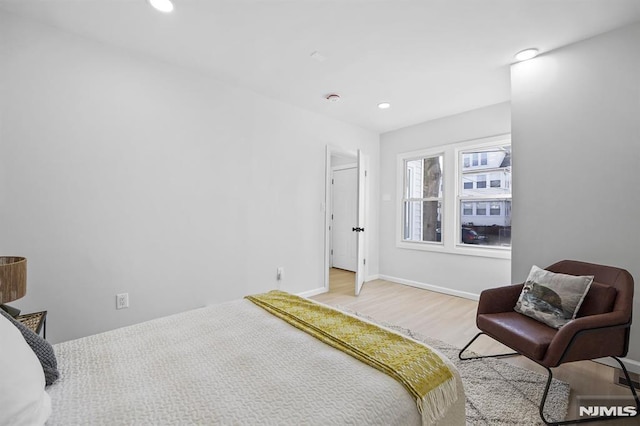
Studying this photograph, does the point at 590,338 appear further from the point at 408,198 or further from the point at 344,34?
the point at 408,198

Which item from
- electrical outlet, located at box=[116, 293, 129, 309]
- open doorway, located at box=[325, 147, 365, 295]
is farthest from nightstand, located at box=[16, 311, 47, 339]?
open doorway, located at box=[325, 147, 365, 295]

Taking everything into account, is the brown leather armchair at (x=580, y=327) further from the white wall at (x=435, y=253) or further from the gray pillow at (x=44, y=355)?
the gray pillow at (x=44, y=355)

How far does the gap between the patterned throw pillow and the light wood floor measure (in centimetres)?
48

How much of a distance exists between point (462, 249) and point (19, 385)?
433 cm

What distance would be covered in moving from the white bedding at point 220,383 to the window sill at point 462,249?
2.97 m

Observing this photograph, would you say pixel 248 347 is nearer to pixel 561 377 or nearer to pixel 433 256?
pixel 561 377

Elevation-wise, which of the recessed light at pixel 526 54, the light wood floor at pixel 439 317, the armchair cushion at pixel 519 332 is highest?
the recessed light at pixel 526 54

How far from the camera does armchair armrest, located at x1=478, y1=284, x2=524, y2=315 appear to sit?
7.40 feet

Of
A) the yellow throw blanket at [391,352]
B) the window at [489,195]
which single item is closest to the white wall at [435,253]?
the window at [489,195]

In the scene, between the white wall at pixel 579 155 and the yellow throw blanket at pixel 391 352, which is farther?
the white wall at pixel 579 155

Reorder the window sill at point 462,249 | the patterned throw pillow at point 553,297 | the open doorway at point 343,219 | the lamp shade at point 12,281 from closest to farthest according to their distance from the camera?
the lamp shade at point 12,281, the patterned throw pillow at point 553,297, the window sill at point 462,249, the open doorway at point 343,219

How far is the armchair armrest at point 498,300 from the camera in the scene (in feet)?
7.40

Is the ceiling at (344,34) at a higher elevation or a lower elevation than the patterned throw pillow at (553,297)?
higher

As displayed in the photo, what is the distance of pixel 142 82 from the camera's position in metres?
2.62
